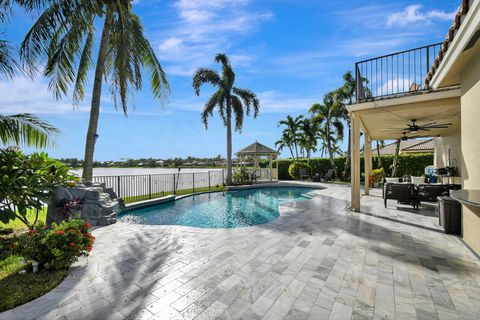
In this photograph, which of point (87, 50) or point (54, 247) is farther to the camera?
point (87, 50)

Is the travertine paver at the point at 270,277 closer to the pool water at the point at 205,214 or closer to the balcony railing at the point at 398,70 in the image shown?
the pool water at the point at 205,214

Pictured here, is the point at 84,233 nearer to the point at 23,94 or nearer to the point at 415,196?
the point at 23,94

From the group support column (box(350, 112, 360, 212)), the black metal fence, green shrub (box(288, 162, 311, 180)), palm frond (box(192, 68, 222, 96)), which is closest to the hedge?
green shrub (box(288, 162, 311, 180))

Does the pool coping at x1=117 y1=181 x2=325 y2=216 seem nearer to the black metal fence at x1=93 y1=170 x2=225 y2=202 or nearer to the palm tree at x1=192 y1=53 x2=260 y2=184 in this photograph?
the black metal fence at x1=93 y1=170 x2=225 y2=202

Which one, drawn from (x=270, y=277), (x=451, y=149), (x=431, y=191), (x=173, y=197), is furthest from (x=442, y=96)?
(x=173, y=197)

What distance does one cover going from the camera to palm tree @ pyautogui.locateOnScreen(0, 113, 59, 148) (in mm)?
5012

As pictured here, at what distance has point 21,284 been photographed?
9.56ft

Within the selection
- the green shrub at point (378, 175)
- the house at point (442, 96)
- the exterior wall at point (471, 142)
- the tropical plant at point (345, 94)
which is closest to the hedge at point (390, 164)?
the tropical plant at point (345, 94)

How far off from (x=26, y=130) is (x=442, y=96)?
1063cm

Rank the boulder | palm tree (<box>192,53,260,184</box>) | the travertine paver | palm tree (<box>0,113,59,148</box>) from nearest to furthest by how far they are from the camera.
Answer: the travertine paver
palm tree (<box>0,113,59,148</box>)
the boulder
palm tree (<box>192,53,260,184</box>)

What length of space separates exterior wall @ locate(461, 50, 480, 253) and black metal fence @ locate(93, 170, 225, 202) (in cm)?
1009

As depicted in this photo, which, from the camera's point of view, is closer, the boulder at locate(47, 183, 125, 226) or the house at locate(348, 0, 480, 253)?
the house at locate(348, 0, 480, 253)

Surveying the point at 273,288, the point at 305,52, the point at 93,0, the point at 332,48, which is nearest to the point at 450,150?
the point at 332,48

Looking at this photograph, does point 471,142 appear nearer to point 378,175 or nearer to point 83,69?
point 83,69
